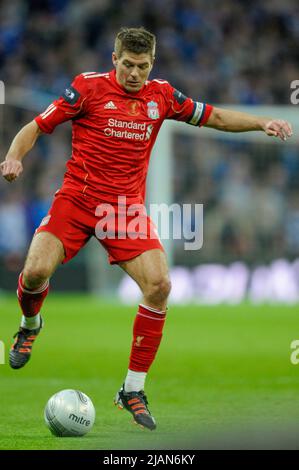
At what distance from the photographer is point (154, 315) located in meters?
6.83

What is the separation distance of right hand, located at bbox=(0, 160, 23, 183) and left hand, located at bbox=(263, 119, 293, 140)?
65.6 inches

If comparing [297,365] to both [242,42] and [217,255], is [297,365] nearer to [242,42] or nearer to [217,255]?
[217,255]

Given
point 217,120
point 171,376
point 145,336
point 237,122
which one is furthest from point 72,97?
point 171,376

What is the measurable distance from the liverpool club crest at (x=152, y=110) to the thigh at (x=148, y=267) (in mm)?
918

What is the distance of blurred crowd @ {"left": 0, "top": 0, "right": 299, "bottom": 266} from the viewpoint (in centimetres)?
1902

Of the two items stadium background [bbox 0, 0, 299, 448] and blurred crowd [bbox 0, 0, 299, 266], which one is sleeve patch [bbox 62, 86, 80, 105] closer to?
stadium background [bbox 0, 0, 299, 448]

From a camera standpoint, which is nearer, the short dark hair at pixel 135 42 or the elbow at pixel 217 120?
the short dark hair at pixel 135 42

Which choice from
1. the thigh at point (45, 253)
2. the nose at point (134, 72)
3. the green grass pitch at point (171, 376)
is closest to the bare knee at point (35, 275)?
the thigh at point (45, 253)

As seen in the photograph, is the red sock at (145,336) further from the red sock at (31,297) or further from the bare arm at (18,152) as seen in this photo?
the bare arm at (18,152)

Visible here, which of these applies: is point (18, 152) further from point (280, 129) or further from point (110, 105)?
point (280, 129)

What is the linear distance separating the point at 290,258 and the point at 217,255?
128 cm

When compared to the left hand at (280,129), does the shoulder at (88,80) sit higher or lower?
higher

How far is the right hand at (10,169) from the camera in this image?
639 cm

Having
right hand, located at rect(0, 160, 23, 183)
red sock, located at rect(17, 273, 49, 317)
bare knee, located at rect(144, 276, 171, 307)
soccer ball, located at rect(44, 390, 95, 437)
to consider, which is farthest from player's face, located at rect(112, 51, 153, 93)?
soccer ball, located at rect(44, 390, 95, 437)
